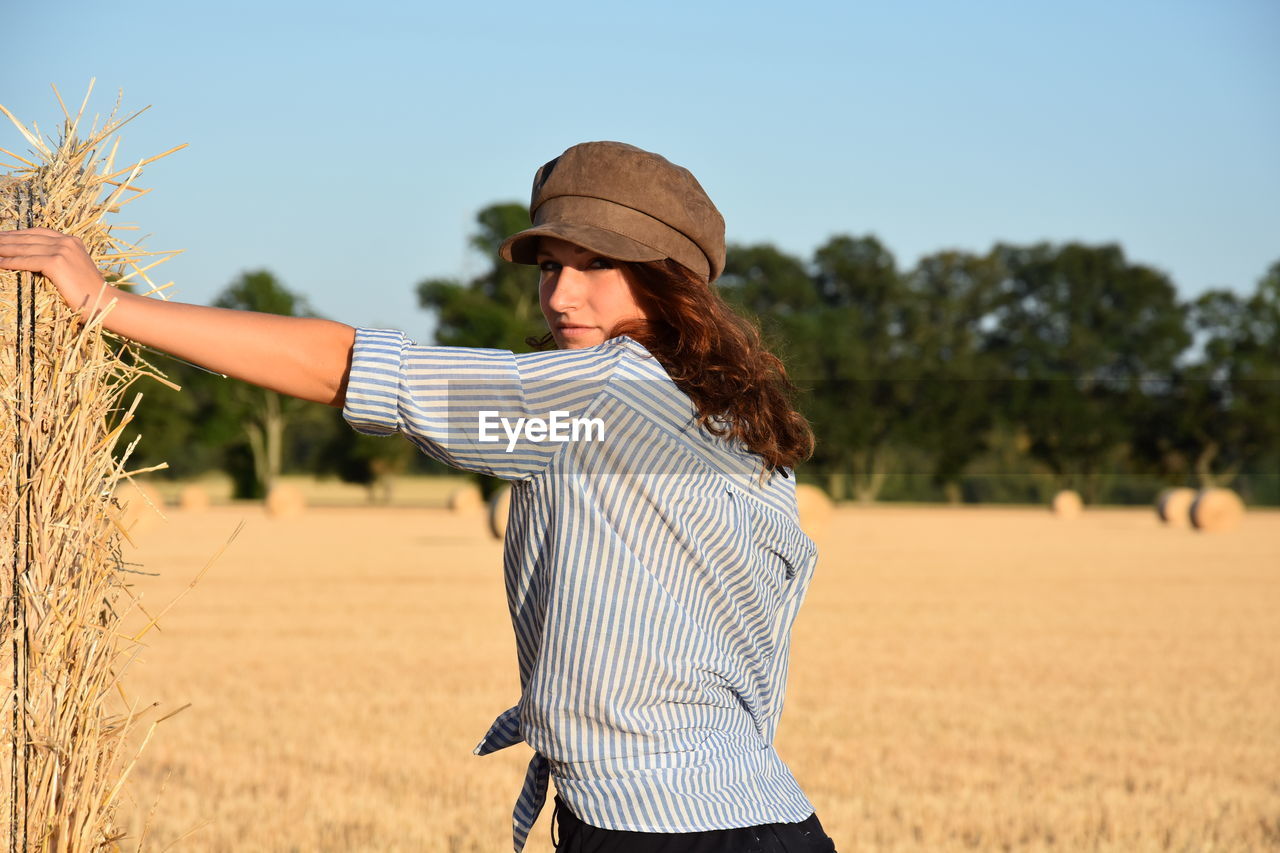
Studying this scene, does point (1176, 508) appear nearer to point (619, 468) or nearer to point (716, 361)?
point (716, 361)

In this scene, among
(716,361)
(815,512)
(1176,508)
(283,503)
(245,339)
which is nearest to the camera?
(245,339)

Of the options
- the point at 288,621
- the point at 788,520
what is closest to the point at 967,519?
the point at 288,621

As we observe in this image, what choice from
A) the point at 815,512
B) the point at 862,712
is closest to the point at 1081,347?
the point at 815,512

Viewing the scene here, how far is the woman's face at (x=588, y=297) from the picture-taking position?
7.50ft

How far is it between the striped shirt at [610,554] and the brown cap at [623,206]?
19 cm

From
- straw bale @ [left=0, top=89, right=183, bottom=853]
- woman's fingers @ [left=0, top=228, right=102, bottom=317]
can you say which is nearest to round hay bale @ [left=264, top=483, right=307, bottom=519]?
straw bale @ [left=0, top=89, right=183, bottom=853]

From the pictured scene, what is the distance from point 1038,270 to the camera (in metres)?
86.6

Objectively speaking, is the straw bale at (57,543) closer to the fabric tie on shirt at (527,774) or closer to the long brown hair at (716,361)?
the fabric tie on shirt at (527,774)

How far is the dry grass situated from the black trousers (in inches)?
75.4

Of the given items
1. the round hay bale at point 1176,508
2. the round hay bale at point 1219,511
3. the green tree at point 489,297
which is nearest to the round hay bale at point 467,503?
the green tree at point 489,297

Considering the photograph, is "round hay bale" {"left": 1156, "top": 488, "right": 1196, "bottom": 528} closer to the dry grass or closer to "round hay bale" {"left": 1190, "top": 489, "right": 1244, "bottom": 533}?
"round hay bale" {"left": 1190, "top": 489, "right": 1244, "bottom": 533}

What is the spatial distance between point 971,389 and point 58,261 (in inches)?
2874

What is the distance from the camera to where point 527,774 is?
92.4 inches

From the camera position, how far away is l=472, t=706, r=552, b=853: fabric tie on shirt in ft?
7.51
